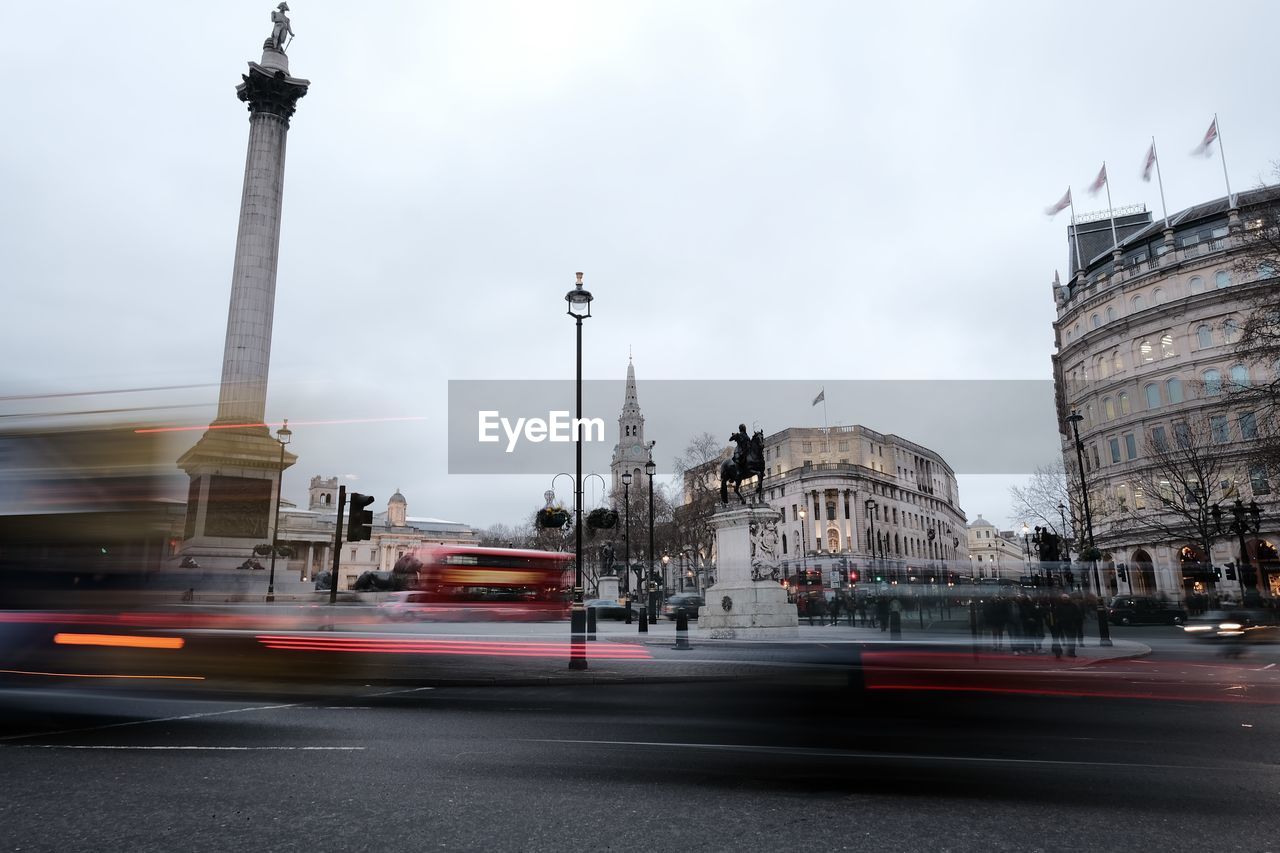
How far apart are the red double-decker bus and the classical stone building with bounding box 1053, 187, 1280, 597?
124 ft

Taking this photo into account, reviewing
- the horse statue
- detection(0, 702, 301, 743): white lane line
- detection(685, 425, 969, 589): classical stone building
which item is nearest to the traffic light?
detection(0, 702, 301, 743): white lane line

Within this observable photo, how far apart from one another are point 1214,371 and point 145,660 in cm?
6899

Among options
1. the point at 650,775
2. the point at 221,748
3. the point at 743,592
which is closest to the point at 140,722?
the point at 221,748

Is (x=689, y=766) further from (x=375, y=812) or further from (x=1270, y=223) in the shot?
(x=1270, y=223)

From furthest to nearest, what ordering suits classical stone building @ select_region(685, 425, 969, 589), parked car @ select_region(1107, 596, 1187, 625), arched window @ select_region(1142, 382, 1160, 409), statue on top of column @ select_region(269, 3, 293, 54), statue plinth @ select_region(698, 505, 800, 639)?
1. classical stone building @ select_region(685, 425, 969, 589)
2. arched window @ select_region(1142, 382, 1160, 409)
3. statue on top of column @ select_region(269, 3, 293, 54)
4. parked car @ select_region(1107, 596, 1187, 625)
5. statue plinth @ select_region(698, 505, 800, 639)

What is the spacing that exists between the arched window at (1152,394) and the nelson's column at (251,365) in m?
63.1

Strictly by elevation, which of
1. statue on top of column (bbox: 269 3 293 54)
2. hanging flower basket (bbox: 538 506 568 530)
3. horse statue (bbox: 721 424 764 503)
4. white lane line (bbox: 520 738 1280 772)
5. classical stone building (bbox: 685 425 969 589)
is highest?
statue on top of column (bbox: 269 3 293 54)

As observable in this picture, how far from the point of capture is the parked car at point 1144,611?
123 ft

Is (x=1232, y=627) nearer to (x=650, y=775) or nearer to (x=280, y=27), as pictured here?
(x=650, y=775)

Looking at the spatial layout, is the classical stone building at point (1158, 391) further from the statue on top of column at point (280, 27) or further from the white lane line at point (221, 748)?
the statue on top of column at point (280, 27)

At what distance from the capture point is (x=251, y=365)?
43.5 m

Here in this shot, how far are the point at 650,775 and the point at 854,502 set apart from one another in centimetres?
10046

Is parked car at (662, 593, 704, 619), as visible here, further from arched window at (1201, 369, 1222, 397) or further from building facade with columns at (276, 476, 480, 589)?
building facade with columns at (276, 476, 480, 589)

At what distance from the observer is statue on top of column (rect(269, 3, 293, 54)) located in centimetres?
5078
